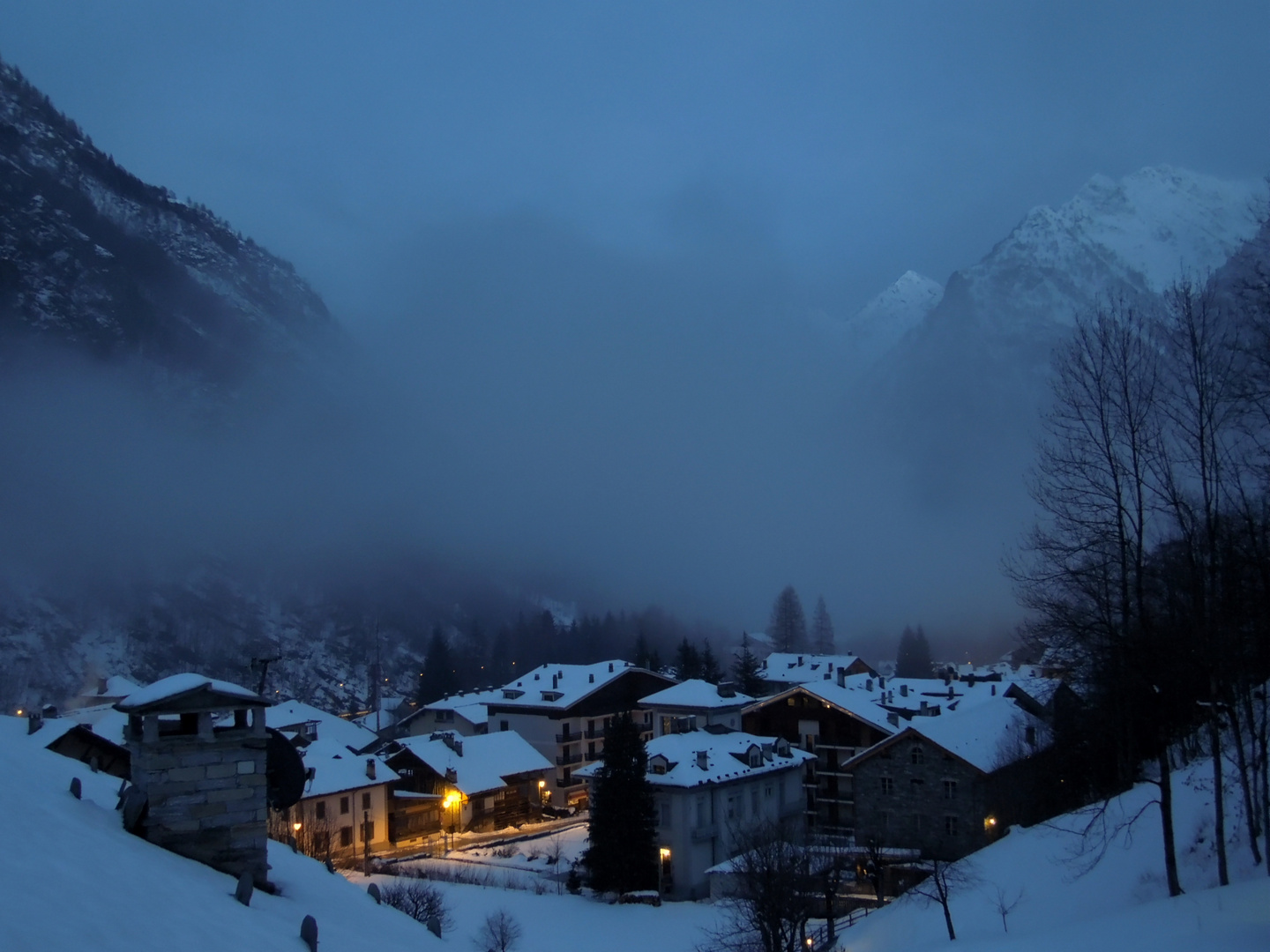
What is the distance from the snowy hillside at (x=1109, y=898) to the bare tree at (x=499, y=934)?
9.87 meters

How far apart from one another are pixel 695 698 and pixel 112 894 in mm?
51901

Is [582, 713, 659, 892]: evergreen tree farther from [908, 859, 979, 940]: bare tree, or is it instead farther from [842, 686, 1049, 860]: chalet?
[908, 859, 979, 940]: bare tree

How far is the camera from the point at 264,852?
443 inches

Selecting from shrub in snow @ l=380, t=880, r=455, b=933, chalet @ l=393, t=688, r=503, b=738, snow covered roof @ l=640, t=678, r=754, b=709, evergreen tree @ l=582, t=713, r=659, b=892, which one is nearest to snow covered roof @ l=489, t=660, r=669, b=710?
chalet @ l=393, t=688, r=503, b=738

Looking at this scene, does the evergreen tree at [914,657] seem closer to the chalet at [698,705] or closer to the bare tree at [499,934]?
the chalet at [698,705]

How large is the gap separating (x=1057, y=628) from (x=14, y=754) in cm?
1582

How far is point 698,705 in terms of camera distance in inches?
2221

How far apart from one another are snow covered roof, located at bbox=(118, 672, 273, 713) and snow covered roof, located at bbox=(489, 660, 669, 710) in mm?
55480

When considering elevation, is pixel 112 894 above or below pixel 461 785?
above

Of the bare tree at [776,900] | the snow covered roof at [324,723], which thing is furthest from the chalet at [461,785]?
the bare tree at [776,900]

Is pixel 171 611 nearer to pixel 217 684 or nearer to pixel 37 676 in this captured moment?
pixel 37 676

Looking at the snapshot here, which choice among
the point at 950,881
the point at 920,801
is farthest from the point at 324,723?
the point at 950,881

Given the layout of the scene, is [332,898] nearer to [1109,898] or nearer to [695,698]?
[1109,898]

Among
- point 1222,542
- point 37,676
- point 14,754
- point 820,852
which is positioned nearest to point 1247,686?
point 1222,542
